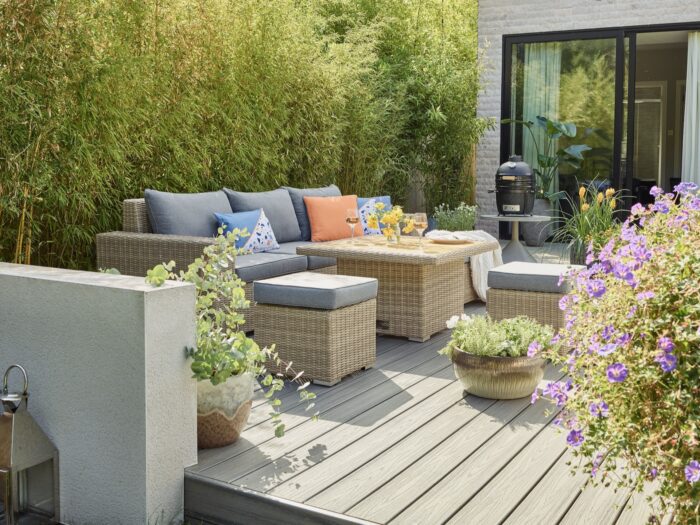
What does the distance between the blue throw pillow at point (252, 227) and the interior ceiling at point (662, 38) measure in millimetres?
6283

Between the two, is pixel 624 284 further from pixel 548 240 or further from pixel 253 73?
pixel 548 240

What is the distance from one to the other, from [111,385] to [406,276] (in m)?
2.43

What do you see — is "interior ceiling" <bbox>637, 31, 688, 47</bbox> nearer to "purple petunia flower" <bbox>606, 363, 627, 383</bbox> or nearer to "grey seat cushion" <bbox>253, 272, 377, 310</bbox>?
"grey seat cushion" <bbox>253, 272, 377, 310</bbox>

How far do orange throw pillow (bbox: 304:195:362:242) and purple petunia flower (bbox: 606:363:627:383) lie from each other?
4.36 metres

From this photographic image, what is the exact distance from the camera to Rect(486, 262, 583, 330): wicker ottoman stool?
430cm

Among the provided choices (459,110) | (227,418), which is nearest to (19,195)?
(227,418)

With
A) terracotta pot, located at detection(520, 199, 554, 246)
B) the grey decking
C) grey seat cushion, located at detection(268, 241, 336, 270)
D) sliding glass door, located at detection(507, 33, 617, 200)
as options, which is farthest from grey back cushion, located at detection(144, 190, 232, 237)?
sliding glass door, located at detection(507, 33, 617, 200)

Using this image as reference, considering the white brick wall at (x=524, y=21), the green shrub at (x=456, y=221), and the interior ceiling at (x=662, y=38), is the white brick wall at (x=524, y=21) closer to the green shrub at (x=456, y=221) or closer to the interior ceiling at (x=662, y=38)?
the interior ceiling at (x=662, y=38)

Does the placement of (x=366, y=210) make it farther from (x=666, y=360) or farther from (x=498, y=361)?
(x=666, y=360)

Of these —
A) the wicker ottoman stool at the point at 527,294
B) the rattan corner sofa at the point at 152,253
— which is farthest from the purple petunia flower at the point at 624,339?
the rattan corner sofa at the point at 152,253

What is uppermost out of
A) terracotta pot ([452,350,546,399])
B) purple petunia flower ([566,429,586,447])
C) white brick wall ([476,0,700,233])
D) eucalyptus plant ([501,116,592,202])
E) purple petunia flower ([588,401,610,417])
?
white brick wall ([476,0,700,233])

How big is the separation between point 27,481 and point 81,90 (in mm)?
2293

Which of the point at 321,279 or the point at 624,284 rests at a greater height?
the point at 624,284

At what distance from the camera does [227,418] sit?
290cm
